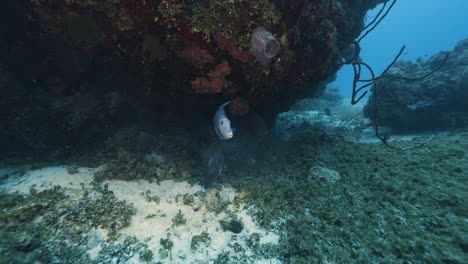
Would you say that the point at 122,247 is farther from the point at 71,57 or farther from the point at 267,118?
the point at 267,118

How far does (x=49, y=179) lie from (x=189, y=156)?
10.3ft

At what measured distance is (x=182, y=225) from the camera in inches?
183

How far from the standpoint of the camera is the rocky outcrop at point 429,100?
36.4ft

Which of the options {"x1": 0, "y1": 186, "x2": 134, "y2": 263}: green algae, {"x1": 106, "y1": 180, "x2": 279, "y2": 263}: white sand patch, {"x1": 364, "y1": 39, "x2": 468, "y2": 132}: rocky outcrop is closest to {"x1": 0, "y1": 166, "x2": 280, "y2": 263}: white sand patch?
{"x1": 106, "y1": 180, "x2": 279, "y2": 263}: white sand patch

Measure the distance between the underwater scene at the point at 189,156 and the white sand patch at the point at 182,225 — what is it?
0.09ft

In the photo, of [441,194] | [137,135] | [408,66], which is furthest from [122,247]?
[408,66]

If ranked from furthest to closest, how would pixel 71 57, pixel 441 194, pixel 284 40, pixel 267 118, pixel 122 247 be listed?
1. pixel 267 118
2. pixel 71 57
3. pixel 284 40
4. pixel 441 194
5. pixel 122 247

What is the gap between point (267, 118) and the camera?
26.5 feet

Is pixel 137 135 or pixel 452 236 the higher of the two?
pixel 452 236

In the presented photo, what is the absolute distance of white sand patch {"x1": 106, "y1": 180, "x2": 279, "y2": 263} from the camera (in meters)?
4.18

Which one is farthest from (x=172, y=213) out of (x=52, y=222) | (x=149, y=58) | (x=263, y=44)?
(x=263, y=44)

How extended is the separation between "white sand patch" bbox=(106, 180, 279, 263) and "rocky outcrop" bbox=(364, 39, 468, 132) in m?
10.5

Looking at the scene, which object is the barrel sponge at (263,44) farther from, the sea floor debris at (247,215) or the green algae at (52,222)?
the green algae at (52,222)

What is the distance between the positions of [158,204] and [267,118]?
4.53 meters
